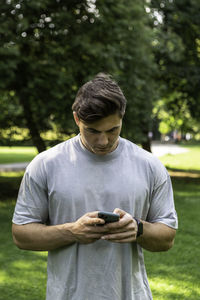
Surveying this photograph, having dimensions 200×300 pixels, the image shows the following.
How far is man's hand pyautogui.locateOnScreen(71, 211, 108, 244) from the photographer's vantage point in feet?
5.54

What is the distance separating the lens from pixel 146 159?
6.07 ft

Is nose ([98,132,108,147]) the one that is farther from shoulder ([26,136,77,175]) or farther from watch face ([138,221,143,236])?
watch face ([138,221,143,236])

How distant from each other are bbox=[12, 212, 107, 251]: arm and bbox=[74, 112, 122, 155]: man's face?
273 millimetres

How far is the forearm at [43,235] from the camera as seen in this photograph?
1774 mm

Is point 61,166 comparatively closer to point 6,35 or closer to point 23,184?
point 23,184

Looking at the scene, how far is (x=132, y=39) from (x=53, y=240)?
936cm

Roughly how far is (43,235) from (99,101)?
583 millimetres

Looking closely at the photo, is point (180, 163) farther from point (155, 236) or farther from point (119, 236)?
point (119, 236)

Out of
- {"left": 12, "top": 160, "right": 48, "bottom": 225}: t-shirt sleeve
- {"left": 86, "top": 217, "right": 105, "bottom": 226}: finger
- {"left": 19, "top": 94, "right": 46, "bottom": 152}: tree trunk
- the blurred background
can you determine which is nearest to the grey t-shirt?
{"left": 12, "top": 160, "right": 48, "bottom": 225}: t-shirt sleeve

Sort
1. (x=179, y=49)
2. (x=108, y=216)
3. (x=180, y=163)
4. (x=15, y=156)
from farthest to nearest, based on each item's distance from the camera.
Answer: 1. (x=15, y=156)
2. (x=180, y=163)
3. (x=179, y=49)
4. (x=108, y=216)

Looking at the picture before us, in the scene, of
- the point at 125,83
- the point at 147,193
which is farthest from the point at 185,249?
the point at 147,193

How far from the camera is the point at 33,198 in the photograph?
5.96ft

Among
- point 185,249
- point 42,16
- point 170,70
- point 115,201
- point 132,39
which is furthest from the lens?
point 170,70

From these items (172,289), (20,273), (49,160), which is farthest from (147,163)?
(20,273)
